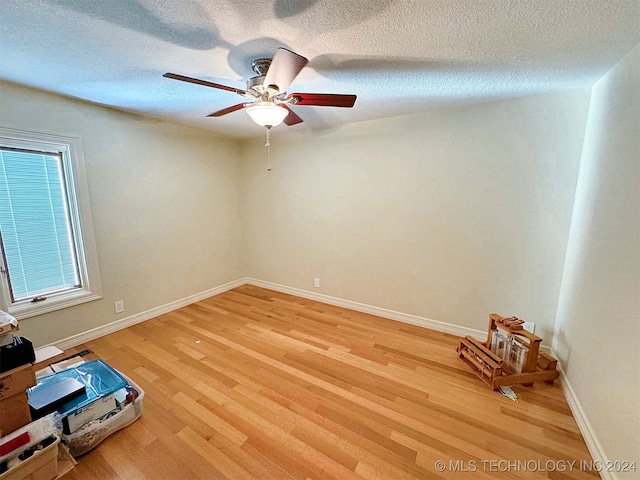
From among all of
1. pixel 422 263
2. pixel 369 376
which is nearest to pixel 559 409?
pixel 369 376

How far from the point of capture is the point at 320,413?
1709 mm

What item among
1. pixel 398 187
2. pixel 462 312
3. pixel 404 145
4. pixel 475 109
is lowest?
pixel 462 312

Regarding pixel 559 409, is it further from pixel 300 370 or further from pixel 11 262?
pixel 11 262

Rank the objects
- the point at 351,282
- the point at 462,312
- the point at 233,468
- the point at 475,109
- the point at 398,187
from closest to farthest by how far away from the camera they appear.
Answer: the point at 233,468 → the point at 475,109 → the point at 462,312 → the point at 398,187 → the point at 351,282

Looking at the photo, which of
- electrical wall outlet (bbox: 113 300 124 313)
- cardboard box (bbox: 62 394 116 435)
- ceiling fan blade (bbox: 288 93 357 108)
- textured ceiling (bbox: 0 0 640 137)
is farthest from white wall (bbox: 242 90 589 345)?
cardboard box (bbox: 62 394 116 435)

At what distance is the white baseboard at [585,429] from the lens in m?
1.30

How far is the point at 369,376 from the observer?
2.07 m

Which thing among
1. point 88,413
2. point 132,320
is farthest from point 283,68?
point 132,320

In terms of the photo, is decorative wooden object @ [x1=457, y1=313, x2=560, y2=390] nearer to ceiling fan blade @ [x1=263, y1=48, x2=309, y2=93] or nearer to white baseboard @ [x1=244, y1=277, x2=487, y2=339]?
white baseboard @ [x1=244, y1=277, x2=487, y2=339]

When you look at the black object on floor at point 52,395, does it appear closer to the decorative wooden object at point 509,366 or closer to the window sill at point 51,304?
the window sill at point 51,304

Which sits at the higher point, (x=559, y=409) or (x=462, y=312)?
(x=462, y=312)

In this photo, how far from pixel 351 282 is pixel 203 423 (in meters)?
2.08

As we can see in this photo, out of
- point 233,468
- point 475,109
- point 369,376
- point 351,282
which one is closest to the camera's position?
point 233,468

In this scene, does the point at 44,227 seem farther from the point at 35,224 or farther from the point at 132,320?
the point at 132,320
